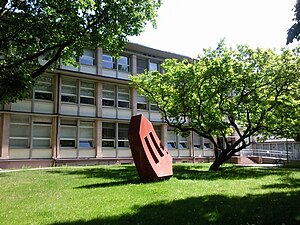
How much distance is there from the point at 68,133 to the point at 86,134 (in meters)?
1.78

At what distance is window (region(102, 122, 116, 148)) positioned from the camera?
31.2 metres

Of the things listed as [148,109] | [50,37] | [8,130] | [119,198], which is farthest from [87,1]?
[148,109]

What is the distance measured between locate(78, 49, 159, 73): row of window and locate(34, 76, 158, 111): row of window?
190 cm

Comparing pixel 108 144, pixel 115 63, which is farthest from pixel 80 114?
pixel 115 63

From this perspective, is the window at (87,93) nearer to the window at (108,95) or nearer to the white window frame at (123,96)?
the window at (108,95)

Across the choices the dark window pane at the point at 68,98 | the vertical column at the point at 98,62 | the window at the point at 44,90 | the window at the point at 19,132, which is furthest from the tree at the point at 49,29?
the vertical column at the point at 98,62

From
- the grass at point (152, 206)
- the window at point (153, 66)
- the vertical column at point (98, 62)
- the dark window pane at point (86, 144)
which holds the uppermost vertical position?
the window at point (153, 66)

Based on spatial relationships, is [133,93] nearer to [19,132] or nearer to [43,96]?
[43,96]

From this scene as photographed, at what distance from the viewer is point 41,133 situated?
90.2 ft

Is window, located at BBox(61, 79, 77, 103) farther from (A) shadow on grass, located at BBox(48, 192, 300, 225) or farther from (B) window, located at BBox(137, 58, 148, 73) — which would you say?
(A) shadow on grass, located at BBox(48, 192, 300, 225)

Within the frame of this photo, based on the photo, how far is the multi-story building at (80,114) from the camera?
2622 cm

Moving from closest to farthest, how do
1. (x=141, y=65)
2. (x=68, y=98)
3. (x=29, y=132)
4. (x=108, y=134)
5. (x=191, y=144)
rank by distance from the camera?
(x=29, y=132)
(x=68, y=98)
(x=108, y=134)
(x=141, y=65)
(x=191, y=144)

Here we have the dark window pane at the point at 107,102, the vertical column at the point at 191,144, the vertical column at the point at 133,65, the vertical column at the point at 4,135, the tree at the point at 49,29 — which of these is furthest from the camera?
the vertical column at the point at 191,144

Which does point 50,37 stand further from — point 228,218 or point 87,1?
point 228,218
